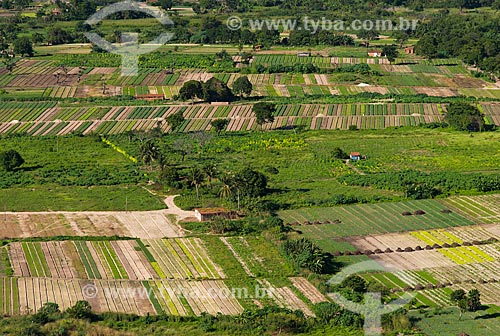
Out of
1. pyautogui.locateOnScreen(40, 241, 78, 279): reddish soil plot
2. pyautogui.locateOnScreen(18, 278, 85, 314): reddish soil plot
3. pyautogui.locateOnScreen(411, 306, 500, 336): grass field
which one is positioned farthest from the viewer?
pyautogui.locateOnScreen(40, 241, 78, 279): reddish soil plot

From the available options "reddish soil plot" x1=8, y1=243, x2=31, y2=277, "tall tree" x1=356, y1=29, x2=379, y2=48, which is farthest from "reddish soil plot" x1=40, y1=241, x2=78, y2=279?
"tall tree" x1=356, y1=29, x2=379, y2=48

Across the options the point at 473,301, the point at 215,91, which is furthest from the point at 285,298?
the point at 215,91

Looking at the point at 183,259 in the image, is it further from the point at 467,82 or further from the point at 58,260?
the point at 467,82

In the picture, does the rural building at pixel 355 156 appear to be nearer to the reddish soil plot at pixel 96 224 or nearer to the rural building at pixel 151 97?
the reddish soil plot at pixel 96 224

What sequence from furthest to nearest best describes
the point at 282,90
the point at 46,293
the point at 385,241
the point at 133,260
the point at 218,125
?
the point at 282,90, the point at 218,125, the point at 385,241, the point at 133,260, the point at 46,293

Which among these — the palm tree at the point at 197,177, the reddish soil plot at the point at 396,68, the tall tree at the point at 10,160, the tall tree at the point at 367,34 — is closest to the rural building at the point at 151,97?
the tall tree at the point at 10,160

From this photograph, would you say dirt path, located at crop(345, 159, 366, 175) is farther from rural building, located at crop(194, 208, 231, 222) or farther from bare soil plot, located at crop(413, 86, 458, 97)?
bare soil plot, located at crop(413, 86, 458, 97)

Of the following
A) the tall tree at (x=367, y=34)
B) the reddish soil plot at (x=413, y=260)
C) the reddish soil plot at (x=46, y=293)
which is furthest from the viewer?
the tall tree at (x=367, y=34)
